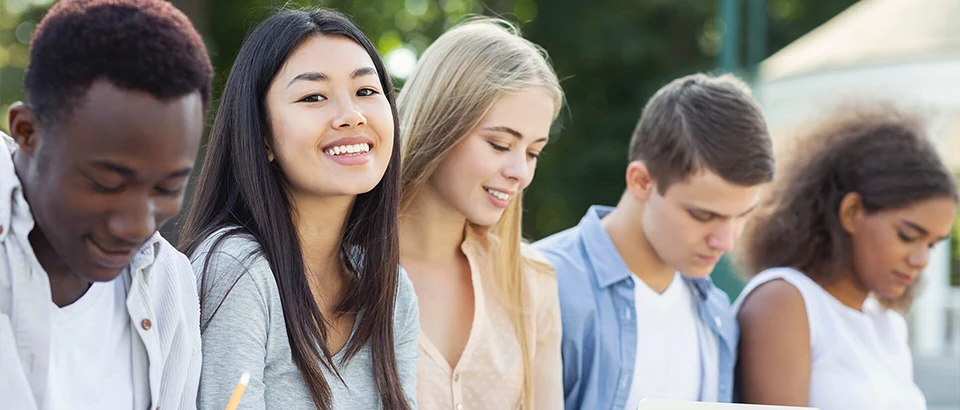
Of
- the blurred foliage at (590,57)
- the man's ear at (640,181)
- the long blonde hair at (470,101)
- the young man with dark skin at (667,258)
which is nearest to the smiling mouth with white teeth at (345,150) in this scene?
the long blonde hair at (470,101)

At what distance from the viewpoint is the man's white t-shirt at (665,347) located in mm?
2584

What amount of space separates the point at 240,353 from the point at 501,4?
9.63 metres

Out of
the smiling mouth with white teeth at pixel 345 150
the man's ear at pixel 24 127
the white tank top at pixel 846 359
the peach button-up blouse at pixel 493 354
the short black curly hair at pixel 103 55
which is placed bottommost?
the white tank top at pixel 846 359

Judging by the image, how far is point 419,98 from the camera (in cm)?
239

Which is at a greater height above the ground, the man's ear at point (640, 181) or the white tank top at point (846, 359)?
the man's ear at point (640, 181)

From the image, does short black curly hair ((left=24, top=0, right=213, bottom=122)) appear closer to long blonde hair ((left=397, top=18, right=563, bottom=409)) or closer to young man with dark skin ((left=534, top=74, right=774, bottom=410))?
long blonde hair ((left=397, top=18, right=563, bottom=409))

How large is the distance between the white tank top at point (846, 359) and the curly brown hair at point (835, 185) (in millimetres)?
113

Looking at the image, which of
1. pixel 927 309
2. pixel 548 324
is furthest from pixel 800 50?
pixel 548 324

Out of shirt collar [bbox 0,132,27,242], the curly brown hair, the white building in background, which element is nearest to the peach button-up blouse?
the curly brown hair

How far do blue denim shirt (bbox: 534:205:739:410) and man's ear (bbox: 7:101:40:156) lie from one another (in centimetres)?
151

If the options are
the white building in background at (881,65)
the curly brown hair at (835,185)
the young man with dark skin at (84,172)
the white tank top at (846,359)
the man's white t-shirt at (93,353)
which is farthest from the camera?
the white building in background at (881,65)

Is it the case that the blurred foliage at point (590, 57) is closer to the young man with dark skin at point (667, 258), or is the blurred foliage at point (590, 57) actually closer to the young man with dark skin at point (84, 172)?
the young man with dark skin at point (667, 258)

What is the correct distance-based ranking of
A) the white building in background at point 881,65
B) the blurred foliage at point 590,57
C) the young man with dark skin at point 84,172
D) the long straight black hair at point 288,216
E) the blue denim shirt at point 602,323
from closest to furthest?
the young man with dark skin at point 84,172, the long straight black hair at point 288,216, the blue denim shirt at point 602,323, the white building in background at point 881,65, the blurred foliage at point 590,57

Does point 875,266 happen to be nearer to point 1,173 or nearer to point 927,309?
point 1,173
